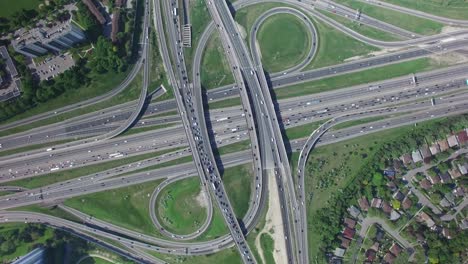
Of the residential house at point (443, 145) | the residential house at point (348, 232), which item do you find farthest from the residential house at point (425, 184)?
the residential house at point (348, 232)

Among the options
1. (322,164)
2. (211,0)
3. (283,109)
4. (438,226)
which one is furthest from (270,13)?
(438,226)

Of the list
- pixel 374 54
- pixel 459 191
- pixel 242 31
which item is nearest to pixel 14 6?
pixel 242 31

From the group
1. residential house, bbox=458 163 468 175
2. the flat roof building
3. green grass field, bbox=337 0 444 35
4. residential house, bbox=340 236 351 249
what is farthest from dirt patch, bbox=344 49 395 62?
the flat roof building

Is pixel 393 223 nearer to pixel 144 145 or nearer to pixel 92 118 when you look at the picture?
pixel 144 145

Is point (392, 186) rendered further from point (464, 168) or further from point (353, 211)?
point (464, 168)

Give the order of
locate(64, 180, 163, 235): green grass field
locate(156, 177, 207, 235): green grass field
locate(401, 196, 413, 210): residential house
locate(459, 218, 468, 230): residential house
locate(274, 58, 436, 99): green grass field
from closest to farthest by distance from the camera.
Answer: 1. locate(459, 218, 468, 230): residential house
2. locate(401, 196, 413, 210): residential house
3. locate(156, 177, 207, 235): green grass field
4. locate(64, 180, 163, 235): green grass field
5. locate(274, 58, 436, 99): green grass field

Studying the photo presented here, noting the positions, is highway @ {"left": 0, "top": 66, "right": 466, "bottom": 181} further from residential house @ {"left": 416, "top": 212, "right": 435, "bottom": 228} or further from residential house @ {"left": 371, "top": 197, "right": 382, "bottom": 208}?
residential house @ {"left": 416, "top": 212, "right": 435, "bottom": 228}
